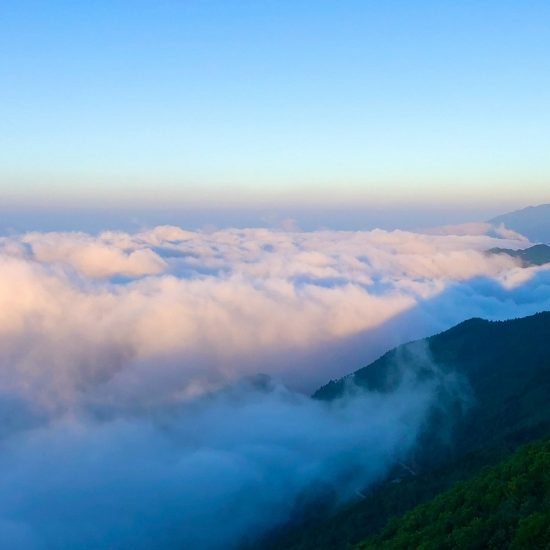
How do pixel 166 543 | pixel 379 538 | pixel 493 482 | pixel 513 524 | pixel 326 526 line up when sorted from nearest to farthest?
pixel 513 524
pixel 493 482
pixel 379 538
pixel 326 526
pixel 166 543

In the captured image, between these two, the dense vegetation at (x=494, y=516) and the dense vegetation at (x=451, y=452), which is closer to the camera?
the dense vegetation at (x=494, y=516)

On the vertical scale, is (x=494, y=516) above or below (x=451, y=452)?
above

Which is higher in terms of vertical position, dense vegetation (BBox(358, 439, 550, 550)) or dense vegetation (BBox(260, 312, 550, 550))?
dense vegetation (BBox(358, 439, 550, 550))

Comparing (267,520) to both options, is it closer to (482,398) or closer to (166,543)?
(166,543)

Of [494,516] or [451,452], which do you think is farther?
[451,452]

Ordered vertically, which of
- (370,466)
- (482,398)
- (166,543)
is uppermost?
(482,398)

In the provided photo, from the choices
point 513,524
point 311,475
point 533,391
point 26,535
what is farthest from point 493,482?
point 26,535

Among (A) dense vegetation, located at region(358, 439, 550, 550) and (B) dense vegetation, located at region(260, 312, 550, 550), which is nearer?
(A) dense vegetation, located at region(358, 439, 550, 550)

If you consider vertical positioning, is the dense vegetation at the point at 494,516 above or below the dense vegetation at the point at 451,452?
above
